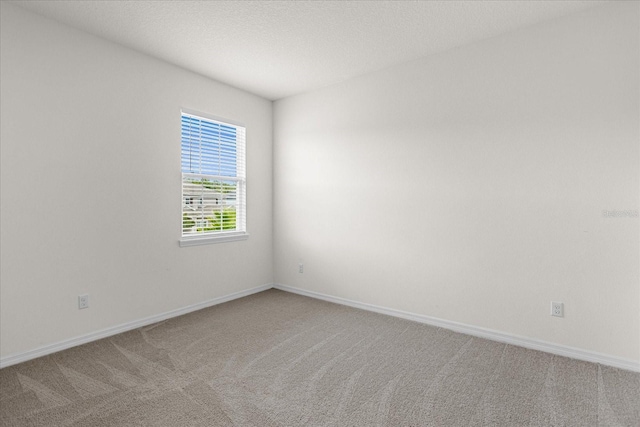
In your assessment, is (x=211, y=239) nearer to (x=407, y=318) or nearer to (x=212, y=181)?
(x=212, y=181)

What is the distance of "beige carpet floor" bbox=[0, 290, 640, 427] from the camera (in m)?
1.85

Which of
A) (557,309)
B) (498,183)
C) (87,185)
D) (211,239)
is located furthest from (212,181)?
(557,309)

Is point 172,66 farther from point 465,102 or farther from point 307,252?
point 465,102

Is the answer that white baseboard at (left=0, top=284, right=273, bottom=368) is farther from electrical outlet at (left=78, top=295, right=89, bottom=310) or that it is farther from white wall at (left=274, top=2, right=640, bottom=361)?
white wall at (left=274, top=2, right=640, bottom=361)

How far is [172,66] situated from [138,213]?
1.57 m

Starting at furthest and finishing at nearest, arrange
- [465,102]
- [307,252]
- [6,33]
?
1. [307,252]
2. [465,102]
3. [6,33]

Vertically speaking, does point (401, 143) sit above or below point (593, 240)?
above

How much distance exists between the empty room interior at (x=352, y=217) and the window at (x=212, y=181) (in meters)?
0.04

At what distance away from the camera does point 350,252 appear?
3893mm

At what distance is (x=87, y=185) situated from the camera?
282cm

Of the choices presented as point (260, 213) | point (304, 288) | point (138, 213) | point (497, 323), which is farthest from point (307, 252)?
point (497, 323)

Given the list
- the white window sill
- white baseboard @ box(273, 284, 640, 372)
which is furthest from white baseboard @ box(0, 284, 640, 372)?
the white window sill

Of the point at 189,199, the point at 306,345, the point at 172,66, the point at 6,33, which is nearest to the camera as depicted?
the point at 6,33

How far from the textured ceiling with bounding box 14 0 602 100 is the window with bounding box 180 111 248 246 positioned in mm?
728
